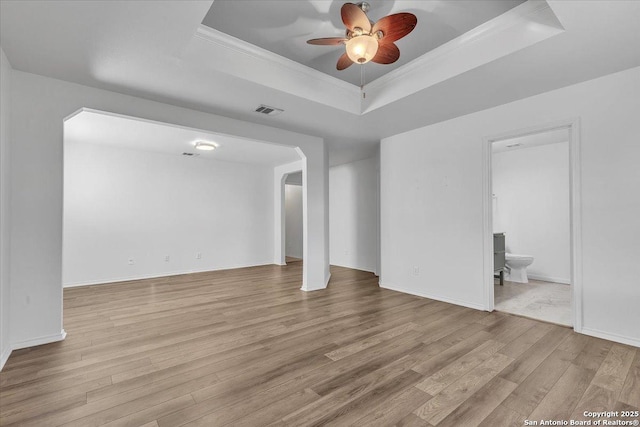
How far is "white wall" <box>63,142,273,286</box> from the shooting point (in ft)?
16.8

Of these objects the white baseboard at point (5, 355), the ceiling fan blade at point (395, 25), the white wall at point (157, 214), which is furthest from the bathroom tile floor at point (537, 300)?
the white wall at point (157, 214)

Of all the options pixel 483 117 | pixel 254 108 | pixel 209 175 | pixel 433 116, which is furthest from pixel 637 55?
pixel 209 175

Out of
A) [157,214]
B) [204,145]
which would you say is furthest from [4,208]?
[157,214]

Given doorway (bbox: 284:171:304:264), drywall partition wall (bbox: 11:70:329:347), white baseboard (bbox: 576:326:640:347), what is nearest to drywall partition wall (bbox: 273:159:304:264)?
doorway (bbox: 284:171:304:264)

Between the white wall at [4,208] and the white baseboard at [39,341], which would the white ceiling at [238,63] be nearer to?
the white wall at [4,208]

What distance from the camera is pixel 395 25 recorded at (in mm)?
2037

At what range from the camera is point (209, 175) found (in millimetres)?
6594

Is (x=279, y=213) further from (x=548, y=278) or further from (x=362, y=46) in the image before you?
(x=548, y=278)

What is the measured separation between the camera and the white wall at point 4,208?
7.56 feet

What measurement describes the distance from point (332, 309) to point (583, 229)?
282cm

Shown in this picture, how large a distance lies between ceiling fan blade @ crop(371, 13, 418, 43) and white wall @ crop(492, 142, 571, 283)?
4.91 meters

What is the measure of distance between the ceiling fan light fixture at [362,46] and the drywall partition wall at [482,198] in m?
2.27

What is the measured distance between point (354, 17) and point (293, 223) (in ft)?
24.9

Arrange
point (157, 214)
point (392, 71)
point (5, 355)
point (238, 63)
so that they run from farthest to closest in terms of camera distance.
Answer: point (157, 214)
point (392, 71)
point (238, 63)
point (5, 355)
